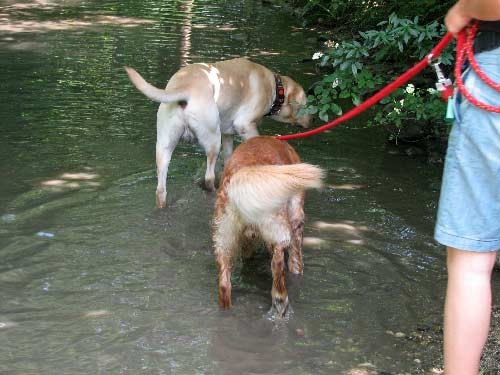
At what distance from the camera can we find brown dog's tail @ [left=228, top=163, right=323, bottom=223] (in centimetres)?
310

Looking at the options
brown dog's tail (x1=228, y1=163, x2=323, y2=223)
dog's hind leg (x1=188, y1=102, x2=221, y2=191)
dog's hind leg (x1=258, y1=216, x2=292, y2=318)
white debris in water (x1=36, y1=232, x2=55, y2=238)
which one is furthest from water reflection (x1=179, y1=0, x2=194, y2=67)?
brown dog's tail (x1=228, y1=163, x2=323, y2=223)

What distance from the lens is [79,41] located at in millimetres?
11680

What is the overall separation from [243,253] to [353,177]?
2.34 m

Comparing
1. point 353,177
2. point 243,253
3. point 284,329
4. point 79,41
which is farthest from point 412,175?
point 79,41

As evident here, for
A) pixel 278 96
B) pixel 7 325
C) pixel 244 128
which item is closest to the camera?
pixel 7 325

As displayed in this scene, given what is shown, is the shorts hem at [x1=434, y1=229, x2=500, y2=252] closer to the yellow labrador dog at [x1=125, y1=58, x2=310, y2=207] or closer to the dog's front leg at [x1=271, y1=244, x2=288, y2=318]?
the dog's front leg at [x1=271, y1=244, x2=288, y2=318]

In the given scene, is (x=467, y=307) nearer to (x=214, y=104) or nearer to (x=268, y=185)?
(x=268, y=185)

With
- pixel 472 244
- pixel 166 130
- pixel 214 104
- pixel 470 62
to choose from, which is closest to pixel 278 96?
pixel 214 104

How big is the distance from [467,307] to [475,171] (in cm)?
49

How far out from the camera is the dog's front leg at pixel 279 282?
148 inches

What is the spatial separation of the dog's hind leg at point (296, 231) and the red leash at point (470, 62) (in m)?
2.08

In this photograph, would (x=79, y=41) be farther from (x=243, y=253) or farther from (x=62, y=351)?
(x=62, y=351)

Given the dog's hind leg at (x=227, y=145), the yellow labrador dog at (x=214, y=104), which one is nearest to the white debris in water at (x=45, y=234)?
the yellow labrador dog at (x=214, y=104)

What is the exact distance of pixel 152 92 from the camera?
4887 millimetres
